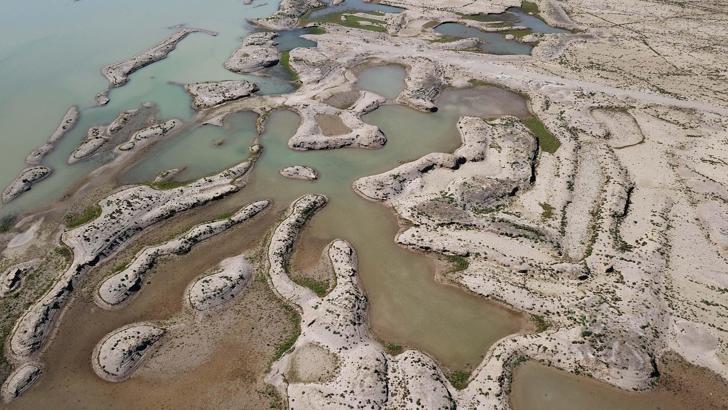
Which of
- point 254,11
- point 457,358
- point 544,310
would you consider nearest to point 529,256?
point 544,310

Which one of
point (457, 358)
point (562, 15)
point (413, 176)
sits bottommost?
point (457, 358)

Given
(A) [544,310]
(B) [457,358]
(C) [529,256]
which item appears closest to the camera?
(B) [457,358]

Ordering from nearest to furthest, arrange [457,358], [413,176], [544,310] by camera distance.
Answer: [457,358] < [544,310] < [413,176]

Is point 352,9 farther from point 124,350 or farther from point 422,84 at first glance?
point 124,350

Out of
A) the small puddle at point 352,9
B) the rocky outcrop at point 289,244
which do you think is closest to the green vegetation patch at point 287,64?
the small puddle at point 352,9

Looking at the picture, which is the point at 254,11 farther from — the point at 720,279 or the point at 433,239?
the point at 720,279

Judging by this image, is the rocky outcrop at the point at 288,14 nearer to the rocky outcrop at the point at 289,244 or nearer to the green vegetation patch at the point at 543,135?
the green vegetation patch at the point at 543,135

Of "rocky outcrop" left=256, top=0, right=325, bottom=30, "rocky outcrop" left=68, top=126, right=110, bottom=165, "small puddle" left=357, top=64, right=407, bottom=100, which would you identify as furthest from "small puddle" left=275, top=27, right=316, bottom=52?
"rocky outcrop" left=68, top=126, right=110, bottom=165
